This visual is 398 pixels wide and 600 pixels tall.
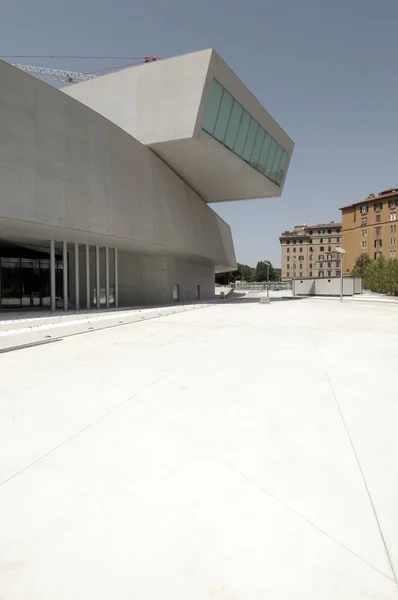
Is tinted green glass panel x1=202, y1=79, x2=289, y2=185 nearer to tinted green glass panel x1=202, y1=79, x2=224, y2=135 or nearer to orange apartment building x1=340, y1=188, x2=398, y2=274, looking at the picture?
tinted green glass panel x1=202, y1=79, x2=224, y2=135

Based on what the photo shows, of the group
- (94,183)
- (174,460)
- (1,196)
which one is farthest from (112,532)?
(94,183)

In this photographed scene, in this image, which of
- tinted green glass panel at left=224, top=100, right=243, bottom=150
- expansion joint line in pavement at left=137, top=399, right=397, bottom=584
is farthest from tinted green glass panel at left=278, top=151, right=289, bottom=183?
expansion joint line in pavement at left=137, top=399, right=397, bottom=584

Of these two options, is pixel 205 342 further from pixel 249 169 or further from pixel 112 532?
pixel 249 169

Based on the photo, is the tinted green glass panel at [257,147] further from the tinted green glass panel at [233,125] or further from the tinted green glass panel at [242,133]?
the tinted green glass panel at [233,125]

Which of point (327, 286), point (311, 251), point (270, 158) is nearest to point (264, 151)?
point (270, 158)

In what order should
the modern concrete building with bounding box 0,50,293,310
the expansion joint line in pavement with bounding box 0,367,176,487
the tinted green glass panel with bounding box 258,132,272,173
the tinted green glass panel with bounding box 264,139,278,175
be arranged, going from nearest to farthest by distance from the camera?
the expansion joint line in pavement with bounding box 0,367,176,487 → the modern concrete building with bounding box 0,50,293,310 → the tinted green glass panel with bounding box 258,132,272,173 → the tinted green glass panel with bounding box 264,139,278,175

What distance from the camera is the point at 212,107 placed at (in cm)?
2391

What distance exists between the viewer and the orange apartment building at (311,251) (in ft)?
405

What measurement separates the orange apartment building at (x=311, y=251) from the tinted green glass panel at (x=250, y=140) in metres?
96.6

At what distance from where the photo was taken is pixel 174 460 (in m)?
3.29

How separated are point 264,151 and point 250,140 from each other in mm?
3204

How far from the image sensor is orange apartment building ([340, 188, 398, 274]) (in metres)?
87.0

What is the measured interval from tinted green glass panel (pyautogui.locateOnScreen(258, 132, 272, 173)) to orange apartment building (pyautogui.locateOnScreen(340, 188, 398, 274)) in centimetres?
6708

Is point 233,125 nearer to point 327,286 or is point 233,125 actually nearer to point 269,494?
point 269,494
